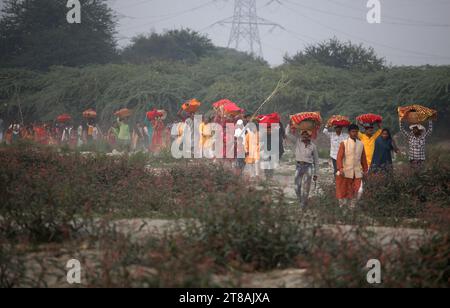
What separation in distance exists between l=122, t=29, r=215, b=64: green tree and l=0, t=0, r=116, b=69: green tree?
307 centimetres

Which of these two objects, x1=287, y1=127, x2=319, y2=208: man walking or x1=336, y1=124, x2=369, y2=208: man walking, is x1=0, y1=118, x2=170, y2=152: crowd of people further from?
x1=336, y1=124, x2=369, y2=208: man walking

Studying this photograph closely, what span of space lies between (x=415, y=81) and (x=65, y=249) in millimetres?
25916

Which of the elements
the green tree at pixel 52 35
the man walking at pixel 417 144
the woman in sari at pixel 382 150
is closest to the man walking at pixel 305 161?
the woman in sari at pixel 382 150

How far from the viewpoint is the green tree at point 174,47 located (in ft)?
175

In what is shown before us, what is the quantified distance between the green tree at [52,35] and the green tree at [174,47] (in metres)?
3.07

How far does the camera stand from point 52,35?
158 ft

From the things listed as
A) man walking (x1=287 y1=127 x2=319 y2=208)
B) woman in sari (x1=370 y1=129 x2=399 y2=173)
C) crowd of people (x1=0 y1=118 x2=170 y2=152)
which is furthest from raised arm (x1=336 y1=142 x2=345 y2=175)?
crowd of people (x1=0 y1=118 x2=170 y2=152)

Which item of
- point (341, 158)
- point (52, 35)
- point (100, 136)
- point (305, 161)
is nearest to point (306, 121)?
point (305, 161)

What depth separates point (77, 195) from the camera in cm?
875

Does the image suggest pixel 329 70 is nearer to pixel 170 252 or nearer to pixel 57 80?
pixel 57 80

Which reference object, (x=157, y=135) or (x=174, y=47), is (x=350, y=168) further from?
(x=174, y=47)

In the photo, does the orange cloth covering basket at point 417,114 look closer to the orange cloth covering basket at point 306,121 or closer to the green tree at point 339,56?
the orange cloth covering basket at point 306,121

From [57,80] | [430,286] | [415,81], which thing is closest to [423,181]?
[430,286]

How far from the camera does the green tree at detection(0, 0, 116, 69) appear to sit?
4822cm
